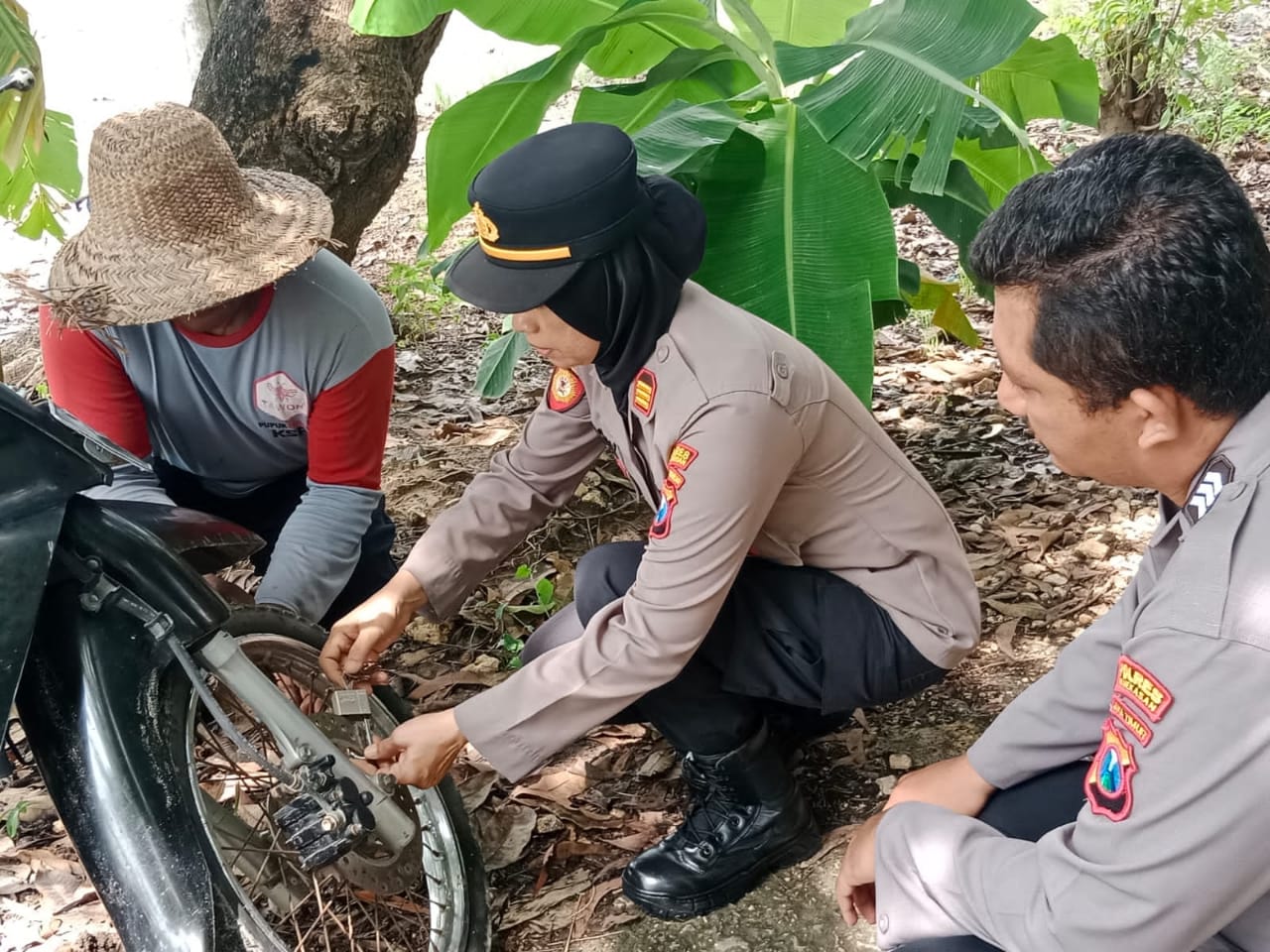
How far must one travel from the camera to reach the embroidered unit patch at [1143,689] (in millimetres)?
1043

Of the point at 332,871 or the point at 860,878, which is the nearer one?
the point at 860,878

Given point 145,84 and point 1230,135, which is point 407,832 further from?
point 145,84

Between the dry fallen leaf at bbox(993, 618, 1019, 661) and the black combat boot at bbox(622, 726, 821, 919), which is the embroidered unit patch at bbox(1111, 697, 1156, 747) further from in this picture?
the dry fallen leaf at bbox(993, 618, 1019, 661)

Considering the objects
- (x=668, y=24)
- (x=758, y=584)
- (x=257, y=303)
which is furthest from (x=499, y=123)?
(x=758, y=584)

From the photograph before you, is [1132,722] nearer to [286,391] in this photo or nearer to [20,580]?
[20,580]

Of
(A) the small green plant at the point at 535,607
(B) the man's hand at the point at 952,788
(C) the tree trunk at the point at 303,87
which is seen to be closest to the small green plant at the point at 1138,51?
(C) the tree trunk at the point at 303,87

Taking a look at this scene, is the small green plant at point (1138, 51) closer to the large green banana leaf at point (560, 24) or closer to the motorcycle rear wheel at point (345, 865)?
the large green banana leaf at point (560, 24)

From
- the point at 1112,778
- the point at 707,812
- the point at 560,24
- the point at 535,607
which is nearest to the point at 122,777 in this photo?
the point at 707,812

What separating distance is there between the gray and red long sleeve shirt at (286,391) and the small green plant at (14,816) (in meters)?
0.66

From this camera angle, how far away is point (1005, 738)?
1.56m

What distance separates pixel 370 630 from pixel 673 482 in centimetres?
60

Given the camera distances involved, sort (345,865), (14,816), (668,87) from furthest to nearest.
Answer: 1. (668,87)
2. (14,816)
3. (345,865)

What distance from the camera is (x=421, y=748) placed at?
1696 mm

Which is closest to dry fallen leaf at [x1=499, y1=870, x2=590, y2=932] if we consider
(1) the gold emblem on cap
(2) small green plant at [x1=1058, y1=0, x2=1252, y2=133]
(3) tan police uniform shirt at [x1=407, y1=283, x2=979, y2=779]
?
(3) tan police uniform shirt at [x1=407, y1=283, x2=979, y2=779]
